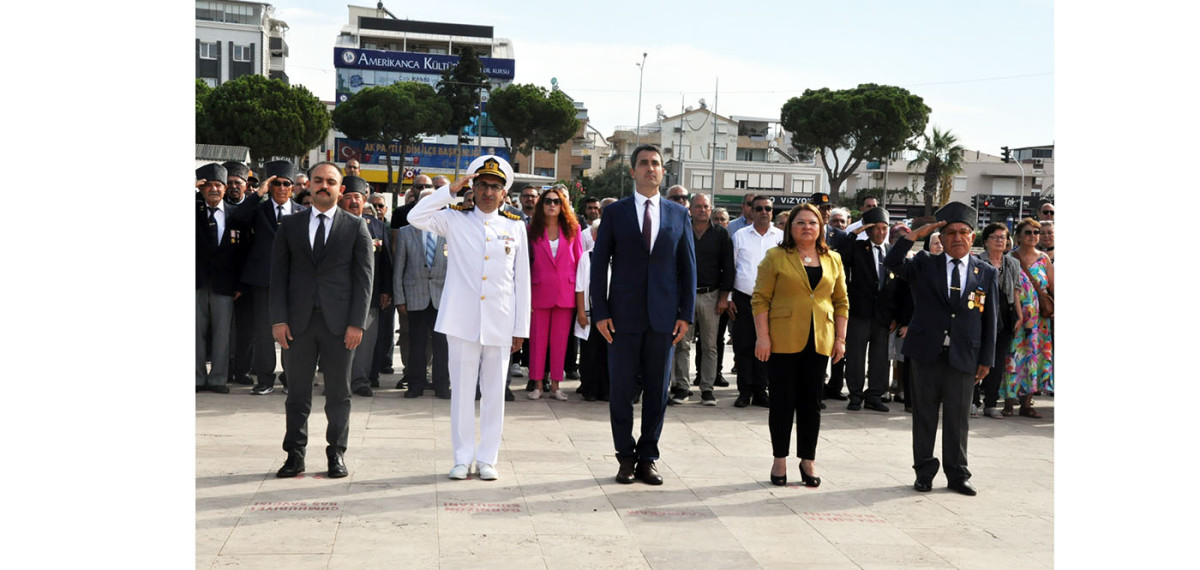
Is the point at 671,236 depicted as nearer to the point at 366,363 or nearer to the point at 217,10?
the point at 366,363

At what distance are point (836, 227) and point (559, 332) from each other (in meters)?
3.60

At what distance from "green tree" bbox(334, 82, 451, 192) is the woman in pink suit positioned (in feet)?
235

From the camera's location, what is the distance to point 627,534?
19.1 feet

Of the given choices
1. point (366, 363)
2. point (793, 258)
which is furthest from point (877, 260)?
point (366, 363)

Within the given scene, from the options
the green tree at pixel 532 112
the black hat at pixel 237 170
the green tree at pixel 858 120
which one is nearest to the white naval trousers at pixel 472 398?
the black hat at pixel 237 170

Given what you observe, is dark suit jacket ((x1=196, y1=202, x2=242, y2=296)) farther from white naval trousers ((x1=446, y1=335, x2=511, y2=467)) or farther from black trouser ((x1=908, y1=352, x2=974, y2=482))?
black trouser ((x1=908, y1=352, x2=974, y2=482))

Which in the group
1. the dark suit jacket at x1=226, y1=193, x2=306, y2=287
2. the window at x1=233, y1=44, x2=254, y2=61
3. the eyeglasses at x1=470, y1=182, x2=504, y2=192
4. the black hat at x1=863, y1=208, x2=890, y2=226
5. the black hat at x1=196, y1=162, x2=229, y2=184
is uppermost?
the window at x1=233, y1=44, x2=254, y2=61

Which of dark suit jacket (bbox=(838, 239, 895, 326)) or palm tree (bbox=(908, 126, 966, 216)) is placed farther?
palm tree (bbox=(908, 126, 966, 216))

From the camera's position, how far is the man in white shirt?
10.9 m

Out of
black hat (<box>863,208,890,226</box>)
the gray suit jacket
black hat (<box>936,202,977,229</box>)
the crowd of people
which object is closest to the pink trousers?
the gray suit jacket

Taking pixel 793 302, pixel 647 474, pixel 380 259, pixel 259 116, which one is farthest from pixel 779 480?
pixel 259 116

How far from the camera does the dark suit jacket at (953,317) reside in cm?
742

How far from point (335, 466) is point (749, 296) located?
5.23 metres
